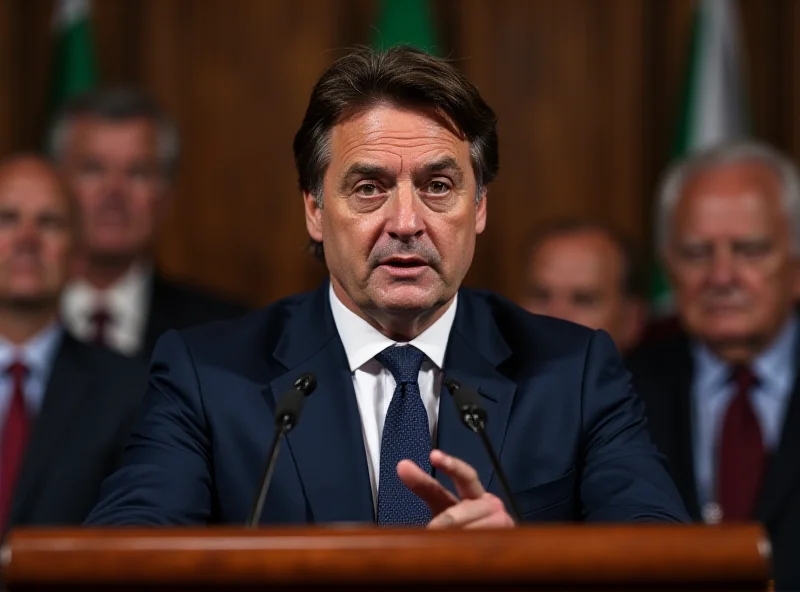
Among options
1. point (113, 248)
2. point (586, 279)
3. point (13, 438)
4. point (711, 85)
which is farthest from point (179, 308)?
point (711, 85)

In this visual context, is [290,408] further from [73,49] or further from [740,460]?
[73,49]

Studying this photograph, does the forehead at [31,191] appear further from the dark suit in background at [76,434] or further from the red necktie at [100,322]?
the red necktie at [100,322]

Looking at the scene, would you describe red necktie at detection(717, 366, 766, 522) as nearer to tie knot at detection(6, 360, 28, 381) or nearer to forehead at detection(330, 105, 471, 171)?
forehead at detection(330, 105, 471, 171)

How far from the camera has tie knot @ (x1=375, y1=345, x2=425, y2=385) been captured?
2.62m

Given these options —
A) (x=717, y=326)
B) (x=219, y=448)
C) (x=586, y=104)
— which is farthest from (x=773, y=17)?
(x=219, y=448)

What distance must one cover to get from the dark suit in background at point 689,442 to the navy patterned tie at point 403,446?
1.78 m

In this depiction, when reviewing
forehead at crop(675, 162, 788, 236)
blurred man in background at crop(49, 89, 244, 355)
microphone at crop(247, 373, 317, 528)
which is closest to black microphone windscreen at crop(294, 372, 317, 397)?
microphone at crop(247, 373, 317, 528)

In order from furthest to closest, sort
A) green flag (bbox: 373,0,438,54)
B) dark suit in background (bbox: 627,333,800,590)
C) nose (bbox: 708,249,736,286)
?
green flag (bbox: 373,0,438,54) < nose (bbox: 708,249,736,286) < dark suit in background (bbox: 627,333,800,590)

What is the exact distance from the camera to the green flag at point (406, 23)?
570 cm

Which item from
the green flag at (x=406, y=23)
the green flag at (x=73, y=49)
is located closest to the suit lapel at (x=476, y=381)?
the green flag at (x=406, y=23)

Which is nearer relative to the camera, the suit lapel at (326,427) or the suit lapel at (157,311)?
the suit lapel at (326,427)

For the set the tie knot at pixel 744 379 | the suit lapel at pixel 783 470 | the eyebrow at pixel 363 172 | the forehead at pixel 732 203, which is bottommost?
the suit lapel at pixel 783 470

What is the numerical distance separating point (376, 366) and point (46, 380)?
5.85 feet

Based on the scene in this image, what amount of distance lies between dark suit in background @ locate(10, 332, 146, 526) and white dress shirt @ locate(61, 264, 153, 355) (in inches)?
34.5
